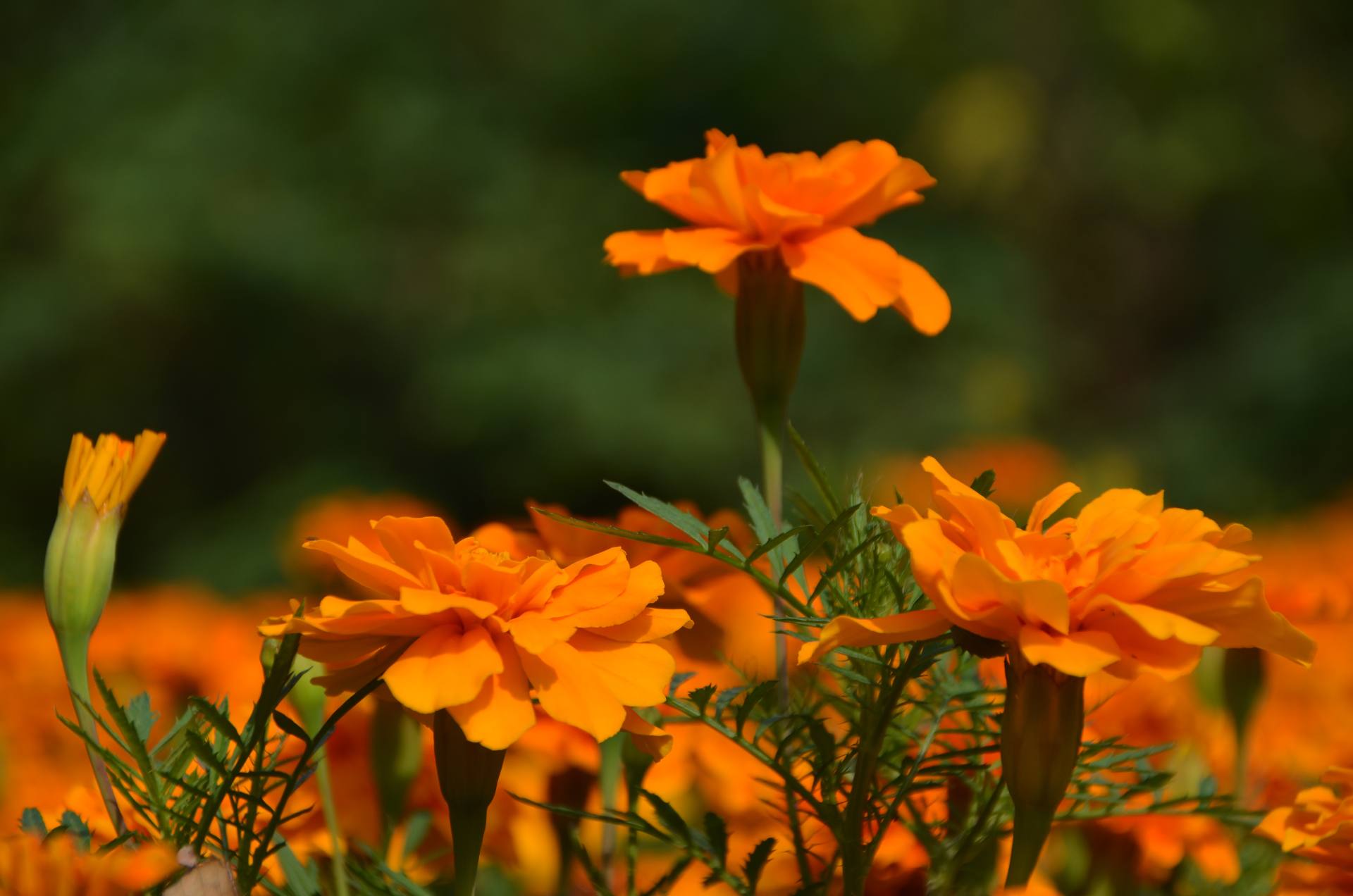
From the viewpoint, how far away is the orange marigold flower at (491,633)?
0.37 m

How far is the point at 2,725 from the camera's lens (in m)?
0.95

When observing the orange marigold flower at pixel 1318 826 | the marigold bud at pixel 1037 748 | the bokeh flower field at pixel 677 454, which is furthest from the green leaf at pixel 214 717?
the orange marigold flower at pixel 1318 826

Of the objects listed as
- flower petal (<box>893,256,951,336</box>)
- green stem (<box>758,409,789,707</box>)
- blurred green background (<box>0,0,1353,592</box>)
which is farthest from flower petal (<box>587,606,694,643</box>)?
blurred green background (<box>0,0,1353,592</box>)

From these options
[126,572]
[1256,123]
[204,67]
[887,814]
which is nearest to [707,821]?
[887,814]

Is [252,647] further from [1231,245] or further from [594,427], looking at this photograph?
[1231,245]

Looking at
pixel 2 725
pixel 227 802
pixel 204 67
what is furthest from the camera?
pixel 204 67

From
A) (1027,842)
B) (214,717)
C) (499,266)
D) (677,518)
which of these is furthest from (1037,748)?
(499,266)

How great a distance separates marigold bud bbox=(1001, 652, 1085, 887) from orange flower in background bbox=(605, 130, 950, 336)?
201 millimetres

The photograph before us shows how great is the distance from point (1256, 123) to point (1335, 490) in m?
1.76

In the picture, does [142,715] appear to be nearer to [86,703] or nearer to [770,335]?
[86,703]

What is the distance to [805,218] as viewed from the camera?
0.58 metres

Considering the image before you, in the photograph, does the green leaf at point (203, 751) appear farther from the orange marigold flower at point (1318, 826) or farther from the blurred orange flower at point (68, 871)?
the orange marigold flower at point (1318, 826)

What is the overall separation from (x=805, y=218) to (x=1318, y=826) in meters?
0.30

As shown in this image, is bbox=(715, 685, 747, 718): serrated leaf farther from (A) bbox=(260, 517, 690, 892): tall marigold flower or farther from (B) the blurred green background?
(B) the blurred green background
